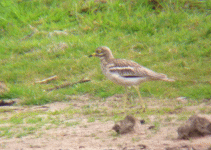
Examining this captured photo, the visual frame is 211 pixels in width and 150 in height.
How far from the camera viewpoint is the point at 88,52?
9.80 meters

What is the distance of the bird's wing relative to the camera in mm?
7020

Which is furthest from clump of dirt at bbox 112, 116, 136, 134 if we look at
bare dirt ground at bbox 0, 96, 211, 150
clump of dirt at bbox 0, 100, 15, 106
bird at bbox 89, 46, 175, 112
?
clump of dirt at bbox 0, 100, 15, 106

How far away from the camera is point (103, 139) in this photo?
546cm

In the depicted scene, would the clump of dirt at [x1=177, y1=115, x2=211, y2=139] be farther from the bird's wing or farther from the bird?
the bird's wing

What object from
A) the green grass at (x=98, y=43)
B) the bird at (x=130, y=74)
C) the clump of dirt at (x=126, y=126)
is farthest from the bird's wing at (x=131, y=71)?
the clump of dirt at (x=126, y=126)

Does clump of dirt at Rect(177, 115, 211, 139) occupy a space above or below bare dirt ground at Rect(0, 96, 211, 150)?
above

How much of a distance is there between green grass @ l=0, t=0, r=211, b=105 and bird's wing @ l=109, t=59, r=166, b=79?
0.78 metres

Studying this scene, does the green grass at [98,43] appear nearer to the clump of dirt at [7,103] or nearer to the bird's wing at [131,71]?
the clump of dirt at [7,103]

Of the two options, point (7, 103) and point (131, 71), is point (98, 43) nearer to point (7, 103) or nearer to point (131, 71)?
point (7, 103)

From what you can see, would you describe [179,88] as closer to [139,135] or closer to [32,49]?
[139,135]

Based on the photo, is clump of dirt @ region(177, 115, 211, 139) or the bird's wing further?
the bird's wing

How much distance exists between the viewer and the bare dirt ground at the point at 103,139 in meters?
4.92

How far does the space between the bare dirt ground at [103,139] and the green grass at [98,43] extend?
179cm

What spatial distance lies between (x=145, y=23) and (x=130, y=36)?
1.59ft
